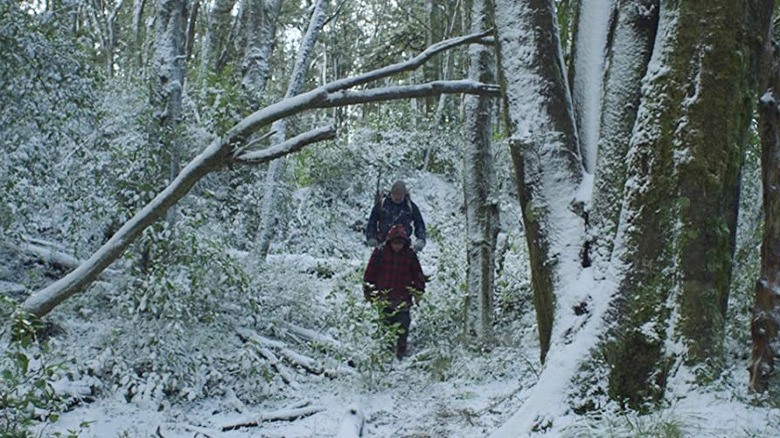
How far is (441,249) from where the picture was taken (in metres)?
9.38

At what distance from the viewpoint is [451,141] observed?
55.0 feet

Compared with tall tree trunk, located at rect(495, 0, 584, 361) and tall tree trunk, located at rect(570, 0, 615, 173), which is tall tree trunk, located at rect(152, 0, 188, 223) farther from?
tall tree trunk, located at rect(570, 0, 615, 173)

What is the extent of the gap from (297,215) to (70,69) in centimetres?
670

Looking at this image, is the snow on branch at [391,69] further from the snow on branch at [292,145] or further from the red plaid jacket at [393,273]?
the red plaid jacket at [393,273]

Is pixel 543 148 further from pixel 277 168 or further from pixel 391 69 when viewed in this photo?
pixel 277 168

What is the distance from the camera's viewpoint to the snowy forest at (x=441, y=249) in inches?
116

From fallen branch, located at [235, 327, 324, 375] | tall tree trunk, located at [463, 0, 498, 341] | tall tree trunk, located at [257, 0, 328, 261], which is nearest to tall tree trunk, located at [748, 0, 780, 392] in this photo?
tall tree trunk, located at [463, 0, 498, 341]

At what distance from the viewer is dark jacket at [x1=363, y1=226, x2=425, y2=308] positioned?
752cm

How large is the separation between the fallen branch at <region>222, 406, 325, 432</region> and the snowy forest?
0.02 m

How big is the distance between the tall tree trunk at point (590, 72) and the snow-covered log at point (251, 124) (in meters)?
0.73

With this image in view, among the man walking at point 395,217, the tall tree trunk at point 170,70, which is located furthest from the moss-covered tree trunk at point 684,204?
the tall tree trunk at point 170,70

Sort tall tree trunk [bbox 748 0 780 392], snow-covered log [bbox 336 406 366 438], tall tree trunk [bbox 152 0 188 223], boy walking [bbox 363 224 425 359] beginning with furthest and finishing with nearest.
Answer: boy walking [bbox 363 224 425 359] < tall tree trunk [bbox 152 0 188 223] < snow-covered log [bbox 336 406 366 438] < tall tree trunk [bbox 748 0 780 392]

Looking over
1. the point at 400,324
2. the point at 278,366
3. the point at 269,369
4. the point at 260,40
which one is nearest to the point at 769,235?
the point at 400,324

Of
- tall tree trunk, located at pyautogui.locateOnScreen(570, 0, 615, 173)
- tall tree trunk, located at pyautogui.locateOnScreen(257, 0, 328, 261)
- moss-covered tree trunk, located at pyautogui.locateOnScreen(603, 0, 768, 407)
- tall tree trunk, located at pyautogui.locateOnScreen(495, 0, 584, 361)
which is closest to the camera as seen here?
moss-covered tree trunk, located at pyautogui.locateOnScreen(603, 0, 768, 407)
